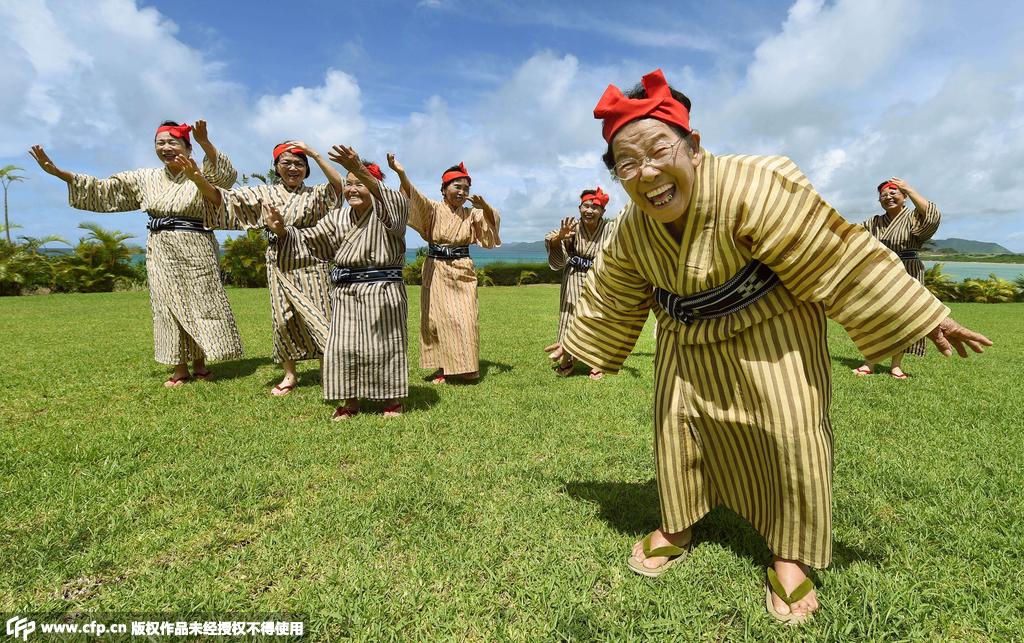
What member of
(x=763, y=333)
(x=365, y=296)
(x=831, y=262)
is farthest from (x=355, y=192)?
(x=831, y=262)

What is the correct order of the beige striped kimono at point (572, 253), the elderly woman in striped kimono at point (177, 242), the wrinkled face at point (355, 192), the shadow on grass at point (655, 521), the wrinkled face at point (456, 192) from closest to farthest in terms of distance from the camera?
the shadow on grass at point (655, 521) < the wrinkled face at point (355, 192) < the elderly woman in striped kimono at point (177, 242) < the wrinkled face at point (456, 192) < the beige striped kimono at point (572, 253)

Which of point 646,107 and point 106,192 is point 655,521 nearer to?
point 646,107

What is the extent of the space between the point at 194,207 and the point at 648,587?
5244 millimetres

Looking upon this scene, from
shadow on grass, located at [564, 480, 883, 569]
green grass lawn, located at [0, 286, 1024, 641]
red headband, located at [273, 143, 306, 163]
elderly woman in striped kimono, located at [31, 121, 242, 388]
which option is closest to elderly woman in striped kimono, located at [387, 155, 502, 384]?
green grass lawn, located at [0, 286, 1024, 641]

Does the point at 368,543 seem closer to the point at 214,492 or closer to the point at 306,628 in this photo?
the point at 306,628

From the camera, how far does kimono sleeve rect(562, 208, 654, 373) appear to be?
242cm

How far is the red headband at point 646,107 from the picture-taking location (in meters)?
1.89

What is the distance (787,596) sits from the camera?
2.12 m

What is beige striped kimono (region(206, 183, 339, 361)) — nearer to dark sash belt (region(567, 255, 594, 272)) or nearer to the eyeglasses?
dark sash belt (region(567, 255, 594, 272))

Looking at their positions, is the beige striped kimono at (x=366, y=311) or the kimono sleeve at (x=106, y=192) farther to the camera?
the kimono sleeve at (x=106, y=192)

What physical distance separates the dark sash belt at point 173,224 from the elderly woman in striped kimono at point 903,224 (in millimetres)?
7056

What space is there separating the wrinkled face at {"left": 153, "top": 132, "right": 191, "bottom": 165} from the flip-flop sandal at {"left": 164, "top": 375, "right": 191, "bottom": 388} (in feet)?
7.18

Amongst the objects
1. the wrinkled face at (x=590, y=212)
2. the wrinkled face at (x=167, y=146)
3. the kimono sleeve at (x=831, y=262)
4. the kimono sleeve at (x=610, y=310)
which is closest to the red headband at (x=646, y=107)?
the kimono sleeve at (x=831, y=262)

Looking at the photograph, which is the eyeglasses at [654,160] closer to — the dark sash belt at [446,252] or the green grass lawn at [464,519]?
the green grass lawn at [464,519]
